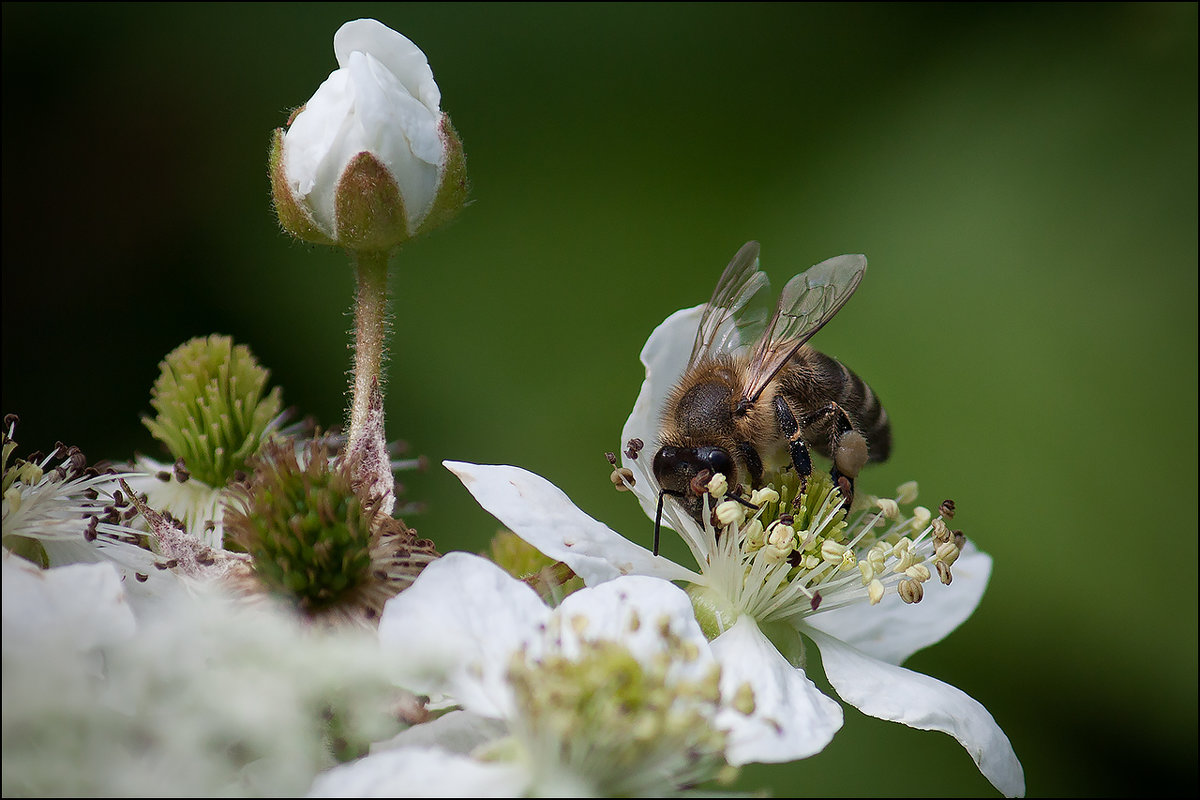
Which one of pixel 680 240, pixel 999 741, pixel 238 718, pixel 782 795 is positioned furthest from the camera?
pixel 680 240

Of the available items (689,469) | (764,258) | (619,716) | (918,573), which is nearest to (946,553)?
(918,573)

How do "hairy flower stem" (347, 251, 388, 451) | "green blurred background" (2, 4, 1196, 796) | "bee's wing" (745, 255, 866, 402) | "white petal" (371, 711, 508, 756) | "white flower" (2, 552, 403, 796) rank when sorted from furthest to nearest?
"green blurred background" (2, 4, 1196, 796)
"bee's wing" (745, 255, 866, 402)
"hairy flower stem" (347, 251, 388, 451)
"white petal" (371, 711, 508, 756)
"white flower" (2, 552, 403, 796)

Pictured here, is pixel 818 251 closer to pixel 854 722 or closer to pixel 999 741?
pixel 854 722

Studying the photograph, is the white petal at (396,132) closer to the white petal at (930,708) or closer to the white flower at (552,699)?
the white flower at (552,699)

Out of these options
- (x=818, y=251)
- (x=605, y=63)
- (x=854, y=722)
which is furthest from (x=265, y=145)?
(x=854, y=722)

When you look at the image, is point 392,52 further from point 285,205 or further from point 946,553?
point 946,553

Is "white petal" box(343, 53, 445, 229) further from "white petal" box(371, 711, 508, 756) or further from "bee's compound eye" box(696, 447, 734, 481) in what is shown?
"white petal" box(371, 711, 508, 756)

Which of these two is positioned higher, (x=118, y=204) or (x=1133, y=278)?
(x=118, y=204)

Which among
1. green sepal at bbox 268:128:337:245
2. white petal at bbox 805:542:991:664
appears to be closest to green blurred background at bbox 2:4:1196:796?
white petal at bbox 805:542:991:664
